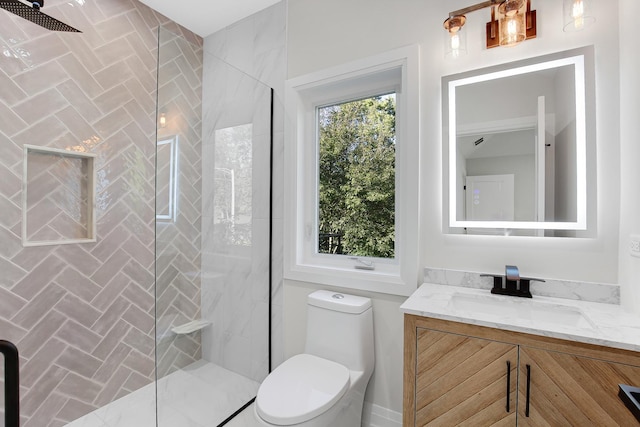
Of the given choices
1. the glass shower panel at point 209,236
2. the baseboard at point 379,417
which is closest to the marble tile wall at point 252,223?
the glass shower panel at point 209,236

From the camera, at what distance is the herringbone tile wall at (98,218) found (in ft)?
5.30

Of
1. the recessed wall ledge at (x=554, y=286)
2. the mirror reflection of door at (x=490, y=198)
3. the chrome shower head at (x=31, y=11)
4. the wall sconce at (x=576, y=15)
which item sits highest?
the wall sconce at (x=576, y=15)

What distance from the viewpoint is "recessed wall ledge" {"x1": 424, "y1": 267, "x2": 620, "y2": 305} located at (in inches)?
50.0

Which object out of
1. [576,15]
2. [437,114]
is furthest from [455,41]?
[576,15]

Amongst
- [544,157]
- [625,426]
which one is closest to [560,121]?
[544,157]

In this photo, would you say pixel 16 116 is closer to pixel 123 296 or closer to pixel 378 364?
pixel 123 296

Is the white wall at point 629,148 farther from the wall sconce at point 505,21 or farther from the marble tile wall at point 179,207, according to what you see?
the marble tile wall at point 179,207

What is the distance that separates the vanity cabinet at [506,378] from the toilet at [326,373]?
1.19ft

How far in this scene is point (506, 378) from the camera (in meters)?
1.06

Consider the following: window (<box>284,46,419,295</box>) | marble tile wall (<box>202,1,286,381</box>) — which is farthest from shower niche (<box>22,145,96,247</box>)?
window (<box>284,46,419,295</box>)

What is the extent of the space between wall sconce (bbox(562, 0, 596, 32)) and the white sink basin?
1213 mm

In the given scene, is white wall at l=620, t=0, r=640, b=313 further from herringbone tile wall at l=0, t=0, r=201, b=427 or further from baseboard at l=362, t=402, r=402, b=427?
herringbone tile wall at l=0, t=0, r=201, b=427

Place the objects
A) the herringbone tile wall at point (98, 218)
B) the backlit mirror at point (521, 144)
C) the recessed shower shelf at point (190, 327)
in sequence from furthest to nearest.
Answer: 1. the recessed shower shelf at point (190, 327)
2. the herringbone tile wall at point (98, 218)
3. the backlit mirror at point (521, 144)

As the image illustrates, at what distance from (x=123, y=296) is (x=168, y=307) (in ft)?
2.08
